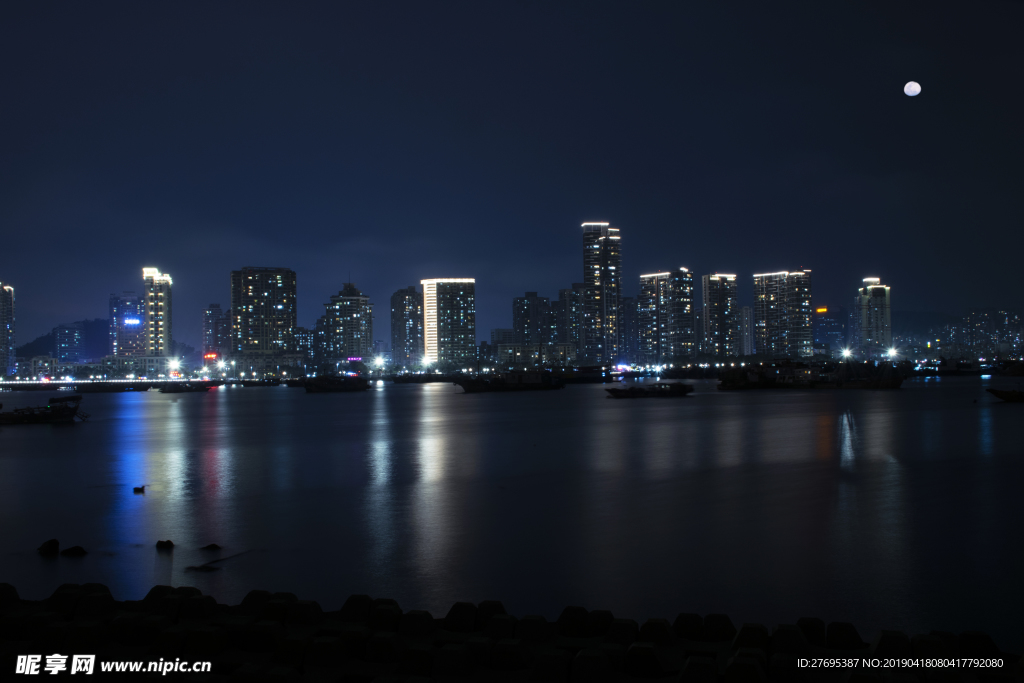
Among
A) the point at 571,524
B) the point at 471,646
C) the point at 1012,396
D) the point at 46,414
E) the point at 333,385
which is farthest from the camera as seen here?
the point at 333,385

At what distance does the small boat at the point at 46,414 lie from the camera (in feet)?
151

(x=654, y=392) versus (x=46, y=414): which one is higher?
(x=46, y=414)

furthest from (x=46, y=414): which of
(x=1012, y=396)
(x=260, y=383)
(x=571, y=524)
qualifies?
(x=260, y=383)

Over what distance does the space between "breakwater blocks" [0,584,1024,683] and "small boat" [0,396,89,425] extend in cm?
4831

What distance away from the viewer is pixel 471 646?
5.25 metres

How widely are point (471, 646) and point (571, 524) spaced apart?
8.39m

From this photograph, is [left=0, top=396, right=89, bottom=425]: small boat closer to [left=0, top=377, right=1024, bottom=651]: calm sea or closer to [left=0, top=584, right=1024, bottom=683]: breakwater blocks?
[left=0, top=377, right=1024, bottom=651]: calm sea

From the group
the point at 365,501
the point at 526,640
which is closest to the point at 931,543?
the point at 526,640

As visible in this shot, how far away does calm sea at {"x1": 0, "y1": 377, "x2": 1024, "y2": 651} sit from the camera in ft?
29.8

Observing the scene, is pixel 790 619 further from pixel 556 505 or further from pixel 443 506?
pixel 443 506

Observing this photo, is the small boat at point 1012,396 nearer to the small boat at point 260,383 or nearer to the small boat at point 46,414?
the small boat at point 46,414

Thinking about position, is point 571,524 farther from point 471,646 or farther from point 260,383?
point 260,383

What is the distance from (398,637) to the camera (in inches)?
216

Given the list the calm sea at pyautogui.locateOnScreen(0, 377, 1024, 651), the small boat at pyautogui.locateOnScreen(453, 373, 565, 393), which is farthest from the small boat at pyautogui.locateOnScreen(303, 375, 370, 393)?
the calm sea at pyautogui.locateOnScreen(0, 377, 1024, 651)
